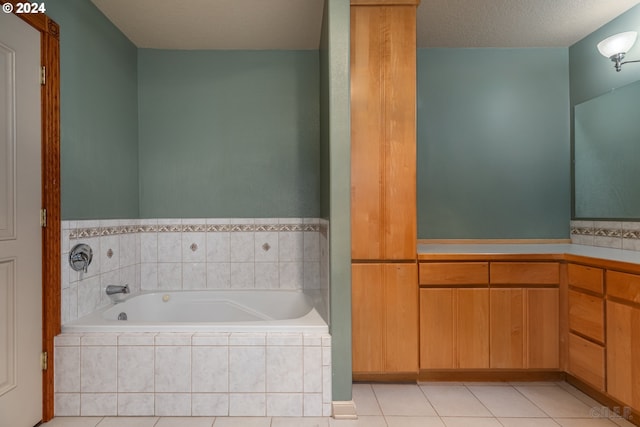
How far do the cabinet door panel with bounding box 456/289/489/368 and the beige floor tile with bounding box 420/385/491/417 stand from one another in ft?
0.54

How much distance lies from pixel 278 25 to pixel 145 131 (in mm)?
1326

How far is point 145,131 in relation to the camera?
3.03m

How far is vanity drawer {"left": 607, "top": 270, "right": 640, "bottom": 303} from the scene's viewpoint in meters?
1.90

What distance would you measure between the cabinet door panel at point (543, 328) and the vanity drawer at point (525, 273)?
0.21ft

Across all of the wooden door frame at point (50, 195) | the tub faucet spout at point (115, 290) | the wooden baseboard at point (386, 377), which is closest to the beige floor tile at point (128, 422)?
the wooden door frame at point (50, 195)

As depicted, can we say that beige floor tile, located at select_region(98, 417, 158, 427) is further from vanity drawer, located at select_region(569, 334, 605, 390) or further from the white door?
vanity drawer, located at select_region(569, 334, 605, 390)

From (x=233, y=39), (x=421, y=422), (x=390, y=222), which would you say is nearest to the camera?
(x=421, y=422)

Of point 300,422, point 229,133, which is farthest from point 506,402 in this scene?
point 229,133

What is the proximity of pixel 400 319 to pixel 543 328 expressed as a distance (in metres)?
0.92

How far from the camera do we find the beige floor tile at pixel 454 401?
212 centimetres

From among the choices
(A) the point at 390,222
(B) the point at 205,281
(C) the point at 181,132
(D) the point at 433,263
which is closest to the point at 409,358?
(D) the point at 433,263

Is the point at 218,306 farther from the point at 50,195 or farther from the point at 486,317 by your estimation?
the point at 486,317

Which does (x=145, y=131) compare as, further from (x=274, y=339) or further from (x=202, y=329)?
(x=274, y=339)

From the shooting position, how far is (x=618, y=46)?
7.91ft
